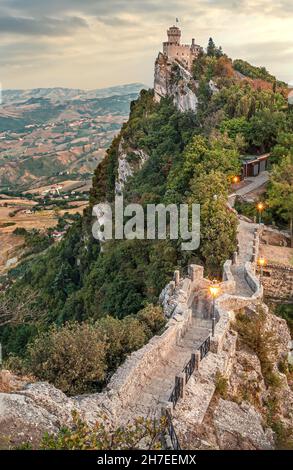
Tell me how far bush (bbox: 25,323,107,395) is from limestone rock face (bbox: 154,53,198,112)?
1810 inches

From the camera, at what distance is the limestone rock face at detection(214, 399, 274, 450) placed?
523 inches

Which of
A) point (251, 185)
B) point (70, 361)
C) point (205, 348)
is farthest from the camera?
point (251, 185)

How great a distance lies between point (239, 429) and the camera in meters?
13.7

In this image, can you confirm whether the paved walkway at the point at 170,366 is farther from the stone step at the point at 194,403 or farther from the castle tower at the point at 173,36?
the castle tower at the point at 173,36

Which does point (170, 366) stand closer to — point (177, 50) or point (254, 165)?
point (254, 165)

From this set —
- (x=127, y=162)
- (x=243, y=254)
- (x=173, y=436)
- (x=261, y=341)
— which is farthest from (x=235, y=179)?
(x=173, y=436)

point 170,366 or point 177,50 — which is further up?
point 177,50

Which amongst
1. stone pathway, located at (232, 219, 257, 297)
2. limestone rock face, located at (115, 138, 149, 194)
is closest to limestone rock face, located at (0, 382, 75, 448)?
stone pathway, located at (232, 219, 257, 297)

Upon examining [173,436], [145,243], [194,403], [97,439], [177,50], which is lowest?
[145,243]

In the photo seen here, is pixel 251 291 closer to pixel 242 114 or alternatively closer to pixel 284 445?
pixel 284 445

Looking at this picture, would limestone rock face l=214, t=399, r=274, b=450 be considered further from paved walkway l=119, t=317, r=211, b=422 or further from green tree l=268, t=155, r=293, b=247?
green tree l=268, t=155, r=293, b=247

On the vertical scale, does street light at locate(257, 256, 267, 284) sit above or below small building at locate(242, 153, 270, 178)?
below

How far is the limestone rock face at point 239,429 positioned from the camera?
13.3 meters

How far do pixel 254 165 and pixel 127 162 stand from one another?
2209 centimetres
